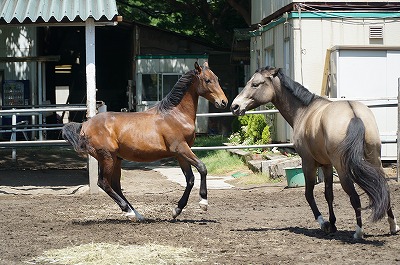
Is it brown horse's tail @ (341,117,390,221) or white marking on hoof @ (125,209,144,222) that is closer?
brown horse's tail @ (341,117,390,221)

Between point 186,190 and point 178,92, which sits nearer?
point 186,190

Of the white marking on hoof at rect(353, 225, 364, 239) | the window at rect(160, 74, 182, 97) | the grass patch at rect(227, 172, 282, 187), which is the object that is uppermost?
the window at rect(160, 74, 182, 97)

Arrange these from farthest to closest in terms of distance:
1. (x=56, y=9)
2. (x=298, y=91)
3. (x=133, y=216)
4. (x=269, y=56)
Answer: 1. (x=269, y=56)
2. (x=56, y=9)
3. (x=133, y=216)
4. (x=298, y=91)

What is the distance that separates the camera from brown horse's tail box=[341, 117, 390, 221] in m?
7.76

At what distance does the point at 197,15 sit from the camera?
29.0m

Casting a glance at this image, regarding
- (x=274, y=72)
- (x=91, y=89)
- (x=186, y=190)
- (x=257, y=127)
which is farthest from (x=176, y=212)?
(x=257, y=127)

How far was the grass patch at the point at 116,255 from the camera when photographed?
281 inches

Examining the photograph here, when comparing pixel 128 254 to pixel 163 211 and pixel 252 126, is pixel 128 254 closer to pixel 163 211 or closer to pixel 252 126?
pixel 163 211

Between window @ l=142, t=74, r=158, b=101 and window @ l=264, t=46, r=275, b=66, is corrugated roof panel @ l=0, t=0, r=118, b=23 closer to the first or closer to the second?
window @ l=264, t=46, r=275, b=66

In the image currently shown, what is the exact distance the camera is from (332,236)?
8.58 meters

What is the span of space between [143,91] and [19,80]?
550cm

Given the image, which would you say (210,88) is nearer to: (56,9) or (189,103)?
(189,103)

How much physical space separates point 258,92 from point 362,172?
2.09 meters

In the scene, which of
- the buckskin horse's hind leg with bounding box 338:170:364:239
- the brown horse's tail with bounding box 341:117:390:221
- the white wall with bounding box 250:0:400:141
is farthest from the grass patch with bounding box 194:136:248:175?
the brown horse's tail with bounding box 341:117:390:221
